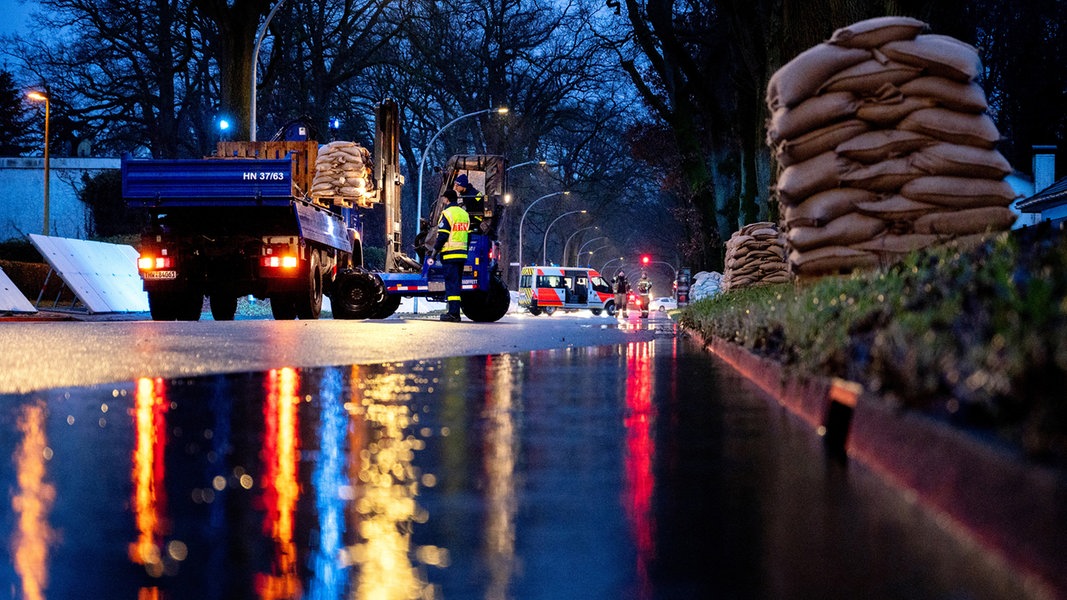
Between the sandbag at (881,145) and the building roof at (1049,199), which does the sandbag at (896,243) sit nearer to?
the sandbag at (881,145)

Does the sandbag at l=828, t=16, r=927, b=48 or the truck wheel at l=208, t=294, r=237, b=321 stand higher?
the sandbag at l=828, t=16, r=927, b=48

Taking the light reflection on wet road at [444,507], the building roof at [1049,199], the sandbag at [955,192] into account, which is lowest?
the light reflection on wet road at [444,507]

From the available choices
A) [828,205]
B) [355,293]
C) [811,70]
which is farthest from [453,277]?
[811,70]

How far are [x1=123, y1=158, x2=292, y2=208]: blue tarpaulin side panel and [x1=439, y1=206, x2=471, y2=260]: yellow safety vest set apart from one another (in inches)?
111

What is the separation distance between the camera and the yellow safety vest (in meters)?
20.2

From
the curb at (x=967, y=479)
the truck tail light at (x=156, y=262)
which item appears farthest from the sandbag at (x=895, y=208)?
the truck tail light at (x=156, y=262)

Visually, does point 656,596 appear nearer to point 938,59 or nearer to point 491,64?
point 938,59

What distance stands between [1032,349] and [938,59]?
240 inches

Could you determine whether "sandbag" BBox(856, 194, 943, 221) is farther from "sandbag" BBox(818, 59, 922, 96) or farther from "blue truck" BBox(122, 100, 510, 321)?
"blue truck" BBox(122, 100, 510, 321)

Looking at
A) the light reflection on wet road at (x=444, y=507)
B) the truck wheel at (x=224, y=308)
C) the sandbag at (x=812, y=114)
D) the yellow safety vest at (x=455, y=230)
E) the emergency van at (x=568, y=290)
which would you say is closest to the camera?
the light reflection on wet road at (x=444, y=507)

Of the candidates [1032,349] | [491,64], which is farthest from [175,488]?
[491,64]

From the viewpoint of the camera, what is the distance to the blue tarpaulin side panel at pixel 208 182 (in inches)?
736

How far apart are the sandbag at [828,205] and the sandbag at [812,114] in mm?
499

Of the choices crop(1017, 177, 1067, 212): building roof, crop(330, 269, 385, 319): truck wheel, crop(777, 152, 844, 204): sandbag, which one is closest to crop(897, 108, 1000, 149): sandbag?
crop(777, 152, 844, 204): sandbag
